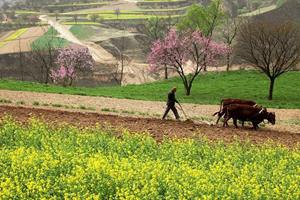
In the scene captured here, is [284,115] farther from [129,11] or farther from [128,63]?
[129,11]

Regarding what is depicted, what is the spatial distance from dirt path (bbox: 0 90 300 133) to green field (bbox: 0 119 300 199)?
12.0 meters

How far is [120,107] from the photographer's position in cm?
3262

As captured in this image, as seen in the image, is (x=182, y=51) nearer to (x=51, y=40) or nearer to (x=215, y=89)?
(x=215, y=89)

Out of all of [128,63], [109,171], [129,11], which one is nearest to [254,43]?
[109,171]

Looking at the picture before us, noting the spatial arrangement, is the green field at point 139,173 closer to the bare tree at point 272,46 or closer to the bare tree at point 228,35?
the bare tree at point 272,46

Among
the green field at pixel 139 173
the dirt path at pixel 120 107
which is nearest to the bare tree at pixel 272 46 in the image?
the dirt path at pixel 120 107

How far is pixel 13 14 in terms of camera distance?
151 meters

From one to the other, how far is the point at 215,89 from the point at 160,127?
30319 mm

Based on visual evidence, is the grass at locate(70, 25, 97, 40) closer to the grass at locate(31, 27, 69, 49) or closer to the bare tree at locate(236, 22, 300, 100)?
the grass at locate(31, 27, 69, 49)

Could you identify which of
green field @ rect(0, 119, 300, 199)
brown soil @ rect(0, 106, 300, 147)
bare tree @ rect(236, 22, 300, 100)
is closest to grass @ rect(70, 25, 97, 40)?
bare tree @ rect(236, 22, 300, 100)

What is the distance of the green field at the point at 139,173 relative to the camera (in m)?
11.4

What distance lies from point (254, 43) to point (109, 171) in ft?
130

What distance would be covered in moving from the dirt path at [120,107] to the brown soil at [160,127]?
4.00 m

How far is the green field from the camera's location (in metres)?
11.4
